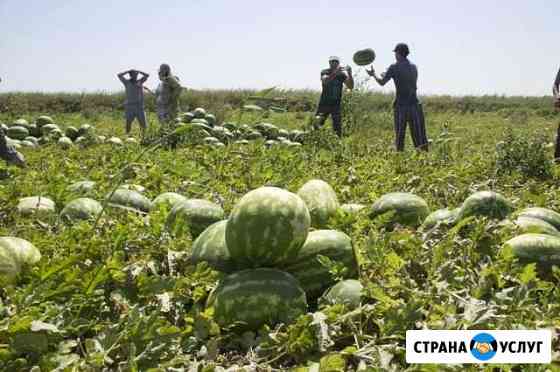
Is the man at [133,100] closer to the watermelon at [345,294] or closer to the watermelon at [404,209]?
the watermelon at [404,209]

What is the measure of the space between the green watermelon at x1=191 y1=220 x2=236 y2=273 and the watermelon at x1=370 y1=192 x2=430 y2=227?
1438 mm

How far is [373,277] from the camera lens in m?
2.52

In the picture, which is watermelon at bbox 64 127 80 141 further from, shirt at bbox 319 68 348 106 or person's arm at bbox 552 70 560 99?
person's arm at bbox 552 70 560 99

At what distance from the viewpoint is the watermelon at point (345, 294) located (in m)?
2.26

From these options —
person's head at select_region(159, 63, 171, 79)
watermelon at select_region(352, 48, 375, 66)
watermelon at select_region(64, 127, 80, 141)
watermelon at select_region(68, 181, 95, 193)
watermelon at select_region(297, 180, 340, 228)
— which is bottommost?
watermelon at select_region(68, 181, 95, 193)

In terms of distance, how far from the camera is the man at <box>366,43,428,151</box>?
9133mm

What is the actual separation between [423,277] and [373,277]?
0.95ft

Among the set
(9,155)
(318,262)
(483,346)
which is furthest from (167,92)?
(483,346)

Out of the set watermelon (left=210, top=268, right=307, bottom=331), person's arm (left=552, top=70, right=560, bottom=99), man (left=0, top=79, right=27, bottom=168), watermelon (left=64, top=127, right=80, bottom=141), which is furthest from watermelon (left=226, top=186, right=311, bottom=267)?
watermelon (left=64, top=127, right=80, bottom=141)

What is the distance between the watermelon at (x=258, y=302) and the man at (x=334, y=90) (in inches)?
331

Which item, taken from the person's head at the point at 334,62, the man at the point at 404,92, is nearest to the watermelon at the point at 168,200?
the man at the point at 404,92

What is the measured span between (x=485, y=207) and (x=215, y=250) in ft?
6.03

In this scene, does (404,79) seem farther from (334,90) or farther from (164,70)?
(164,70)

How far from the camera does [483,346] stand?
1.83 metres
